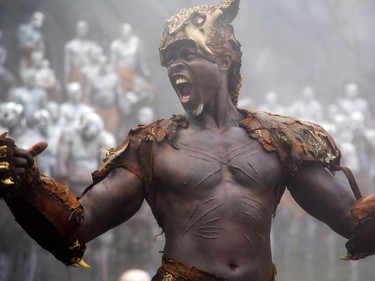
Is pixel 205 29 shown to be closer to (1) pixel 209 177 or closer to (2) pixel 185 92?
(2) pixel 185 92

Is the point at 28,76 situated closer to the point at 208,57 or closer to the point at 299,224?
the point at 299,224

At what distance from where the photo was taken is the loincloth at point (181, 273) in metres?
2.89

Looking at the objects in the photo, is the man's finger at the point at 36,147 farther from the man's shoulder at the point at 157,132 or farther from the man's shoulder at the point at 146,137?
the man's shoulder at the point at 157,132

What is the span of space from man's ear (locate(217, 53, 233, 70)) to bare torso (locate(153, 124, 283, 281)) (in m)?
0.43

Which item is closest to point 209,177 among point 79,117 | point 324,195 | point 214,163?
point 214,163

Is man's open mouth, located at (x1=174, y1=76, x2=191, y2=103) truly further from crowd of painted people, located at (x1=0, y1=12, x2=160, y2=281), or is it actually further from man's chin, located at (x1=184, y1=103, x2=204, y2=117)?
crowd of painted people, located at (x1=0, y1=12, x2=160, y2=281)

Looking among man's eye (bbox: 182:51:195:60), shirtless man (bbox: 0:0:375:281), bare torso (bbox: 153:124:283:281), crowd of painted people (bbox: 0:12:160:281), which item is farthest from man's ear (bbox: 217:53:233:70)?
crowd of painted people (bbox: 0:12:160:281)

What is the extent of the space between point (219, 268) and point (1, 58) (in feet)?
45.0

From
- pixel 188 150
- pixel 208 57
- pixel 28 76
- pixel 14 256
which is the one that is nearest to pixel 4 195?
pixel 188 150

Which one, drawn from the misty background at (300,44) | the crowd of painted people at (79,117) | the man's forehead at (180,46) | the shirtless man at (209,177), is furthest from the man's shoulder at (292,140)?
the misty background at (300,44)

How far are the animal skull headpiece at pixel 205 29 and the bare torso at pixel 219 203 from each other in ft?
1.62

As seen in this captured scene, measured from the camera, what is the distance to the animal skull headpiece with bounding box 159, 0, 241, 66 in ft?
11.0

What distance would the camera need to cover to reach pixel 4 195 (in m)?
2.54

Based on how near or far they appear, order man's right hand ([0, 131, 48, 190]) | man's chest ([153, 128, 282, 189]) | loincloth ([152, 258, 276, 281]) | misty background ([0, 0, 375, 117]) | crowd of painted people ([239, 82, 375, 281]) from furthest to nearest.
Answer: misty background ([0, 0, 375, 117]) < crowd of painted people ([239, 82, 375, 281]) < man's chest ([153, 128, 282, 189]) < loincloth ([152, 258, 276, 281]) < man's right hand ([0, 131, 48, 190])
